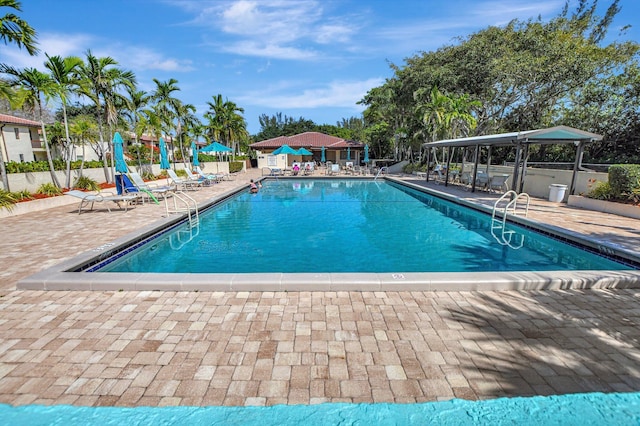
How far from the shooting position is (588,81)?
67.8ft

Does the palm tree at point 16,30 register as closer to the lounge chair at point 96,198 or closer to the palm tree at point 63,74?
the palm tree at point 63,74

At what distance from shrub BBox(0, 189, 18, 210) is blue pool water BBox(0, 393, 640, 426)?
9638 mm

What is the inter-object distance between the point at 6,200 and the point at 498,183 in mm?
17483

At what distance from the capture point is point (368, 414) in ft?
6.82

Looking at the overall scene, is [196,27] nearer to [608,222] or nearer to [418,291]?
[418,291]

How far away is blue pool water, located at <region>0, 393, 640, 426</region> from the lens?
2.02m

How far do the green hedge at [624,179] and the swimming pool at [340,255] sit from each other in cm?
391

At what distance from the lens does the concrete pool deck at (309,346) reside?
2297 mm

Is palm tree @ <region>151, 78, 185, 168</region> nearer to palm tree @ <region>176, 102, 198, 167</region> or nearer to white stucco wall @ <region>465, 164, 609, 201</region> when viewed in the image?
palm tree @ <region>176, 102, 198, 167</region>

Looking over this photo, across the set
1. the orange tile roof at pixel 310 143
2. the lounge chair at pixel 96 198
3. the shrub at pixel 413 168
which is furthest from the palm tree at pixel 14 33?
the orange tile roof at pixel 310 143

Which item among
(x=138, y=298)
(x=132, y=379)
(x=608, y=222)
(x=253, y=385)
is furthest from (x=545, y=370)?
(x=608, y=222)

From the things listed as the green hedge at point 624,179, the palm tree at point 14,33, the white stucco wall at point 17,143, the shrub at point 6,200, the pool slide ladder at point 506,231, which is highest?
the palm tree at point 14,33

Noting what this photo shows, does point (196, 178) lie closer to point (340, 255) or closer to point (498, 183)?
point (340, 255)

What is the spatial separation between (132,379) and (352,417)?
5.70 ft
